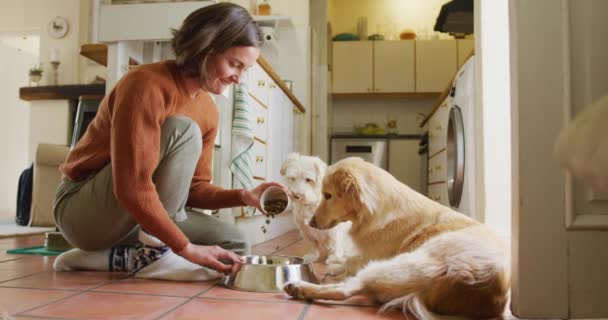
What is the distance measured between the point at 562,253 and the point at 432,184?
13.7ft

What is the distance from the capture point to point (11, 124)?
6.96 meters

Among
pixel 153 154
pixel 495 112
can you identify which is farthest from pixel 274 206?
pixel 495 112

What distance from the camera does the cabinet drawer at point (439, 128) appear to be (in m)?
4.25

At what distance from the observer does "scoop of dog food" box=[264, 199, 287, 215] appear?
1.90 metres

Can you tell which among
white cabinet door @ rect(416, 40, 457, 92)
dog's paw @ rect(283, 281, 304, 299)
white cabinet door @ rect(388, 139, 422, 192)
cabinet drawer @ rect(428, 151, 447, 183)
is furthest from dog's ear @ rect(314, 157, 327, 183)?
white cabinet door @ rect(416, 40, 457, 92)

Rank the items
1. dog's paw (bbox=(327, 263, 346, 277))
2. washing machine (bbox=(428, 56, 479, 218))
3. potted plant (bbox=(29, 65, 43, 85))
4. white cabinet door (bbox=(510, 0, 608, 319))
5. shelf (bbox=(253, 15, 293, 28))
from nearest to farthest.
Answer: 1. white cabinet door (bbox=(510, 0, 608, 319))
2. dog's paw (bbox=(327, 263, 346, 277))
3. washing machine (bbox=(428, 56, 479, 218))
4. shelf (bbox=(253, 15, 293, 28))
5. potted plant (bbox=(29, 65, 43, 85))

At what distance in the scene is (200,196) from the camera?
2.02 meters

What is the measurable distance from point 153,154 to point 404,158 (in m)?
5.72

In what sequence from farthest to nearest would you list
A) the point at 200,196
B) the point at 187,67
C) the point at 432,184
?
the point at 432,184
the point at 200,196
the point at 187,67

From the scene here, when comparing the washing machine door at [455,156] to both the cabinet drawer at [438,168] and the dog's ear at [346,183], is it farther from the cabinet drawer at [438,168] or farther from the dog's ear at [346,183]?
the dog's ear at [346,183]

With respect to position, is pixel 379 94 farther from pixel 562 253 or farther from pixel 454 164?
pixel 562 253

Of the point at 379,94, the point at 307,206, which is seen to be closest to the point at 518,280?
the point at 307,206

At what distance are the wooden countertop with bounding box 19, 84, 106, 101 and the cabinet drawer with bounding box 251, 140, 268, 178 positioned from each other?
6.67 feet

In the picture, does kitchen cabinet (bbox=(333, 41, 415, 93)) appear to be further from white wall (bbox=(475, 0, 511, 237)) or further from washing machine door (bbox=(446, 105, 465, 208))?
white wall (bbox=(475, 0, 511, 237))
